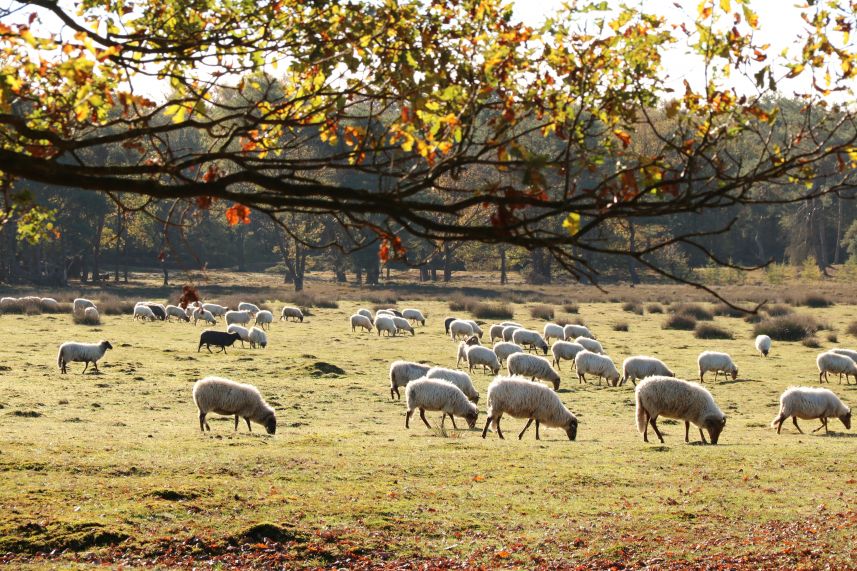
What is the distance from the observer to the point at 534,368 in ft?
81.5

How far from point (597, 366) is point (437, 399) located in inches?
350

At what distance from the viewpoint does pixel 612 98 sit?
6.70 m

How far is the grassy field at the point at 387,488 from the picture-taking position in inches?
353

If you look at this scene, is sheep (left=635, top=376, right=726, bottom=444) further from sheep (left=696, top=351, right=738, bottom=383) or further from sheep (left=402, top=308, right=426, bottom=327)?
sheep (left=402, top=308, right=426, bottom=327)

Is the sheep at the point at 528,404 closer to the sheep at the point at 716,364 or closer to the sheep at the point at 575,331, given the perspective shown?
the sheep at the point at 716,364

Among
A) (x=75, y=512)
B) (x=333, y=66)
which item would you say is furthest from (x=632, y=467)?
(x=333, y=66)

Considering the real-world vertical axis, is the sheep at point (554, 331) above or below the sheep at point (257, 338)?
above

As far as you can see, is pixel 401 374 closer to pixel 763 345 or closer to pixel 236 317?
pixel 763 345

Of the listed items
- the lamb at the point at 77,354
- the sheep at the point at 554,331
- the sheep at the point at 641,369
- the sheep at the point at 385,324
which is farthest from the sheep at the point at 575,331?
the lamb at the point at 77,354

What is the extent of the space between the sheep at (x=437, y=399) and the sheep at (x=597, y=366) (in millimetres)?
8352

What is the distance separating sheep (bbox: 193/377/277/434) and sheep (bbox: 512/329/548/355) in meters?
17.3

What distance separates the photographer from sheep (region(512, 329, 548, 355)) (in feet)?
110

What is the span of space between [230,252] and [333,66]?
84.0 metres

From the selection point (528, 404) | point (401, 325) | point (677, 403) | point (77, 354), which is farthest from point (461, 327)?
point (677, 403)
